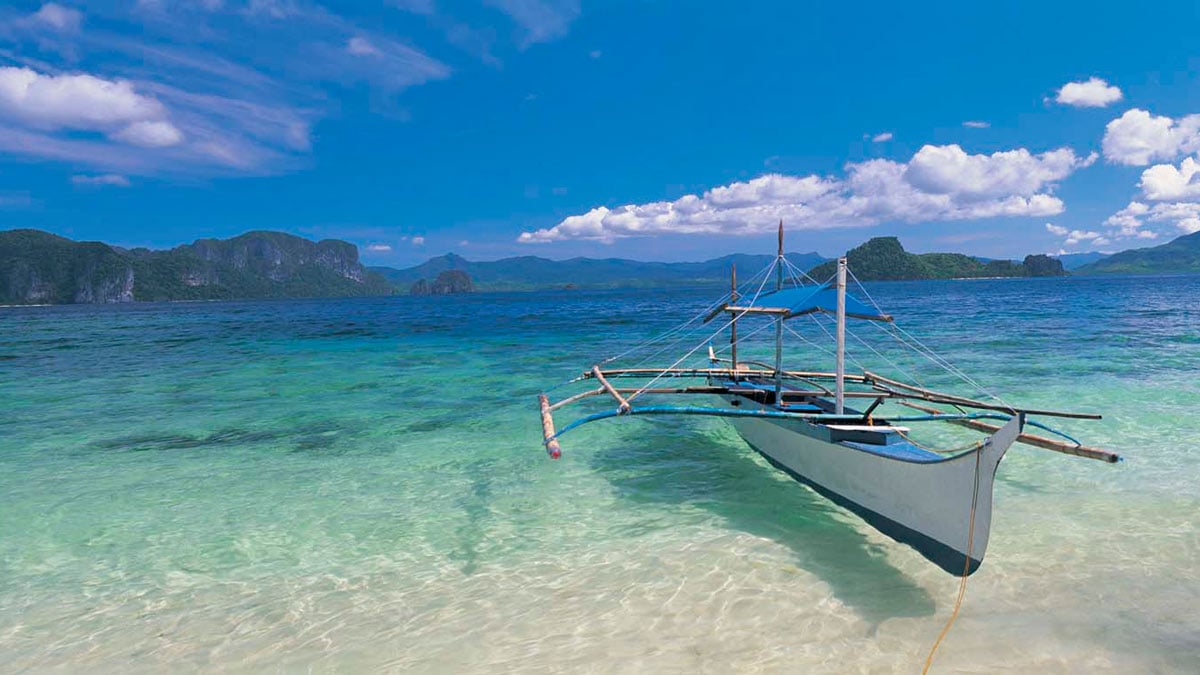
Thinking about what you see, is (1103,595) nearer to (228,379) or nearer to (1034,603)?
(1034,603)

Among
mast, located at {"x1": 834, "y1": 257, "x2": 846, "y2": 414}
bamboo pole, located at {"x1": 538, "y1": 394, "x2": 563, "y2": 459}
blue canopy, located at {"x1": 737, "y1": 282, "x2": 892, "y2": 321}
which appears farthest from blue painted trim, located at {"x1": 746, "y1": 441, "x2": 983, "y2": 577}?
bamboo pole, located at {"x1": 538, "y1": 394, "x2": 563, "y2": 459}

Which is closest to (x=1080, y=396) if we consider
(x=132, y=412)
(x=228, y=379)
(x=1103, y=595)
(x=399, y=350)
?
(x=1103, y=595)

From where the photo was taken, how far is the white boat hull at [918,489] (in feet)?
18.6

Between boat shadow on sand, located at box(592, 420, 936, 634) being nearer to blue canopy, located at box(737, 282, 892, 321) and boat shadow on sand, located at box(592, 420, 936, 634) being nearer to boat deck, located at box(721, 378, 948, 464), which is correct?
boat deck, located at box(721, 378, 948, 464)

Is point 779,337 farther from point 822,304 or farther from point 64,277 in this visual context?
point 64,277

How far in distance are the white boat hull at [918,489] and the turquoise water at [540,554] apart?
1.31ft

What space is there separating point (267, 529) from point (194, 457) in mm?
5262

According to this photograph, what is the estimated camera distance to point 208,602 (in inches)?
265

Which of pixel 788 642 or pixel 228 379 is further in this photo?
pixel 228 379

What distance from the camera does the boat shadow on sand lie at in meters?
6.42

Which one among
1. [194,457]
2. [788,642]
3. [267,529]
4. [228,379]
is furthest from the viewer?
[228,379]

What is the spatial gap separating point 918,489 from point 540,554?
4.61 m

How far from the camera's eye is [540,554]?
7.71m

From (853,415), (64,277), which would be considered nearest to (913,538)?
(853,415)
